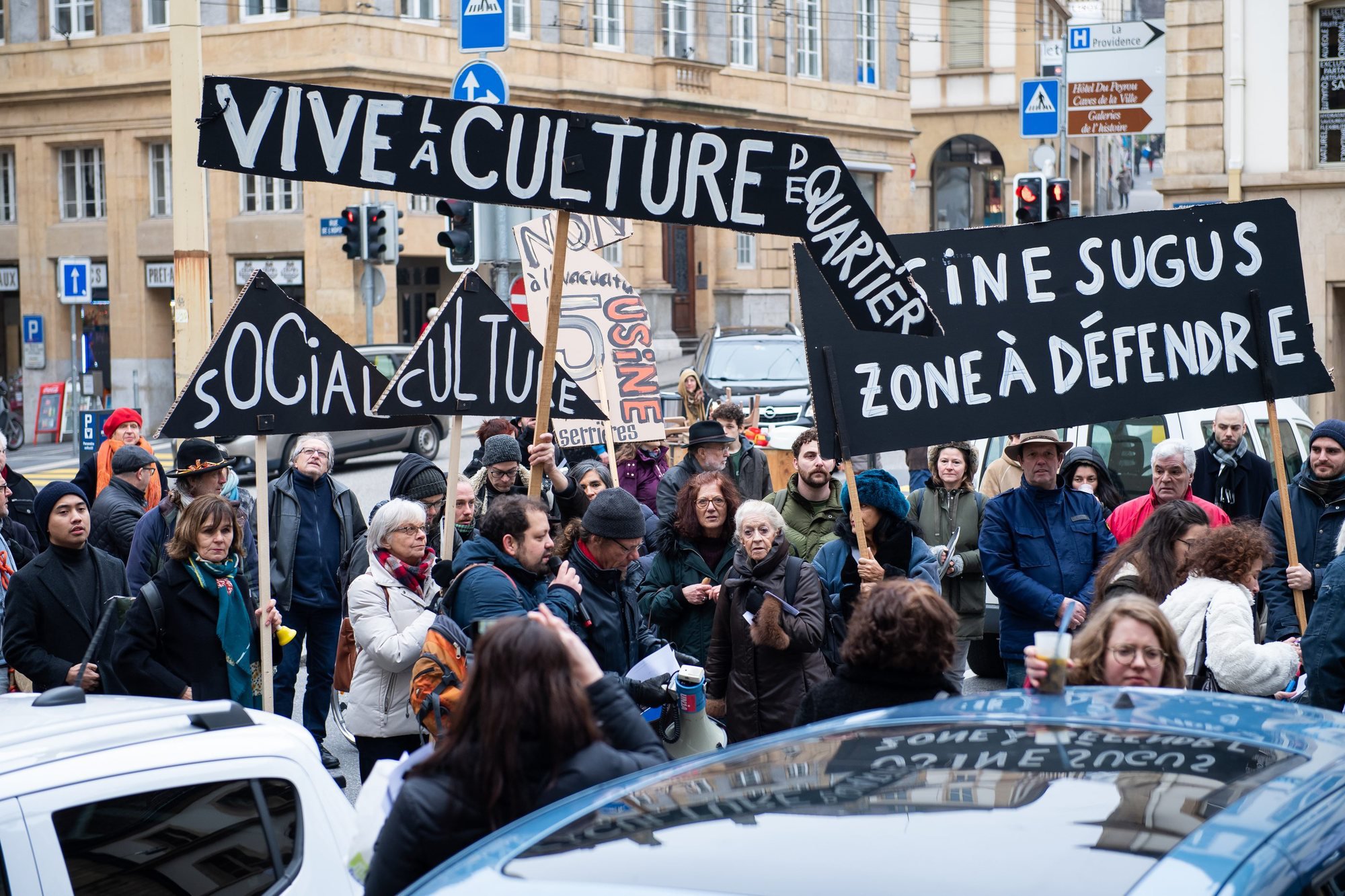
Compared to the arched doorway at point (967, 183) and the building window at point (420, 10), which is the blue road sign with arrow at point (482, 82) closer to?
the building window at point (420, 10)

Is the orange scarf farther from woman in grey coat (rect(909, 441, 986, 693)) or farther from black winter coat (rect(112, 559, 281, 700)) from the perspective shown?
woman in grey coat (rect(909, 441, 986, 693))

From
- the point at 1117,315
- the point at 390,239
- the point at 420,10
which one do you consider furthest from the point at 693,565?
the point at 420,10

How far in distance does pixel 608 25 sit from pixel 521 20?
9.90ft

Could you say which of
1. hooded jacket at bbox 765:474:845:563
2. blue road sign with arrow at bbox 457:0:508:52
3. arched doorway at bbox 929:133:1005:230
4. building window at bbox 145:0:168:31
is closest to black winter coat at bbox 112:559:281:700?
hooded jacket at bbox 765:474:845:563

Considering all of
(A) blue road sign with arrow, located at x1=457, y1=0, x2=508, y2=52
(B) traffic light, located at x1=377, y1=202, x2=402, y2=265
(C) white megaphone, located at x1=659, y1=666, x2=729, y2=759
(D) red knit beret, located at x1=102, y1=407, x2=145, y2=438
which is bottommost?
(C) white megaphone, located at x1=659, y1=666, x2=729, y2=759

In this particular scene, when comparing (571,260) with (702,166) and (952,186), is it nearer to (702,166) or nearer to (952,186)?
(702,166)

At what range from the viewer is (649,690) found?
5.76 meters

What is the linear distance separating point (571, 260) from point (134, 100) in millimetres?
25483

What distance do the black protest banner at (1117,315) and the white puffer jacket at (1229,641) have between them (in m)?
1.00

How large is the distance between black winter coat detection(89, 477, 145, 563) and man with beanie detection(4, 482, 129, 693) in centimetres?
178

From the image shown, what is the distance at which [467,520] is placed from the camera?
797 cm

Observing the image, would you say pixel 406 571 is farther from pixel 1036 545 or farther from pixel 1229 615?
pixel 1229 615

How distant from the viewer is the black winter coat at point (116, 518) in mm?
8625

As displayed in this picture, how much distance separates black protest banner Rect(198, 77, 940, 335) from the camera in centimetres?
516
